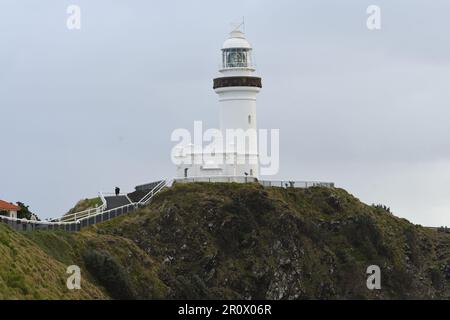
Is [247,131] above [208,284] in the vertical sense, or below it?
above

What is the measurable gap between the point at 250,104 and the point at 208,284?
1701 cm

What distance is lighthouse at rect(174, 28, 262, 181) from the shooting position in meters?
102

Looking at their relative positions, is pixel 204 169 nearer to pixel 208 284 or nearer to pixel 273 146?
pixel 273 146

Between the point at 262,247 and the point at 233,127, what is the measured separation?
36.4 ft

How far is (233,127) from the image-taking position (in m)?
104

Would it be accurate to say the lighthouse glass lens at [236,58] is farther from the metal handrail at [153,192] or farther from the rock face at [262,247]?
the metal handrail at [153,192]

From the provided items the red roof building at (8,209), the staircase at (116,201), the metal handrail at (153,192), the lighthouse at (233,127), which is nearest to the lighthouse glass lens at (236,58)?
the lighthouse at (233,127)

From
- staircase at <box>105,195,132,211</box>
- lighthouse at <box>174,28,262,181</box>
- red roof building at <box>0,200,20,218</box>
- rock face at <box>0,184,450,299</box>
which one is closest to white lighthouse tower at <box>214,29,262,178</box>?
lighthouse at <box>174,28,262,181</box>

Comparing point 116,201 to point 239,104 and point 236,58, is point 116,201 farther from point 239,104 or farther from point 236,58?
point 236,58
